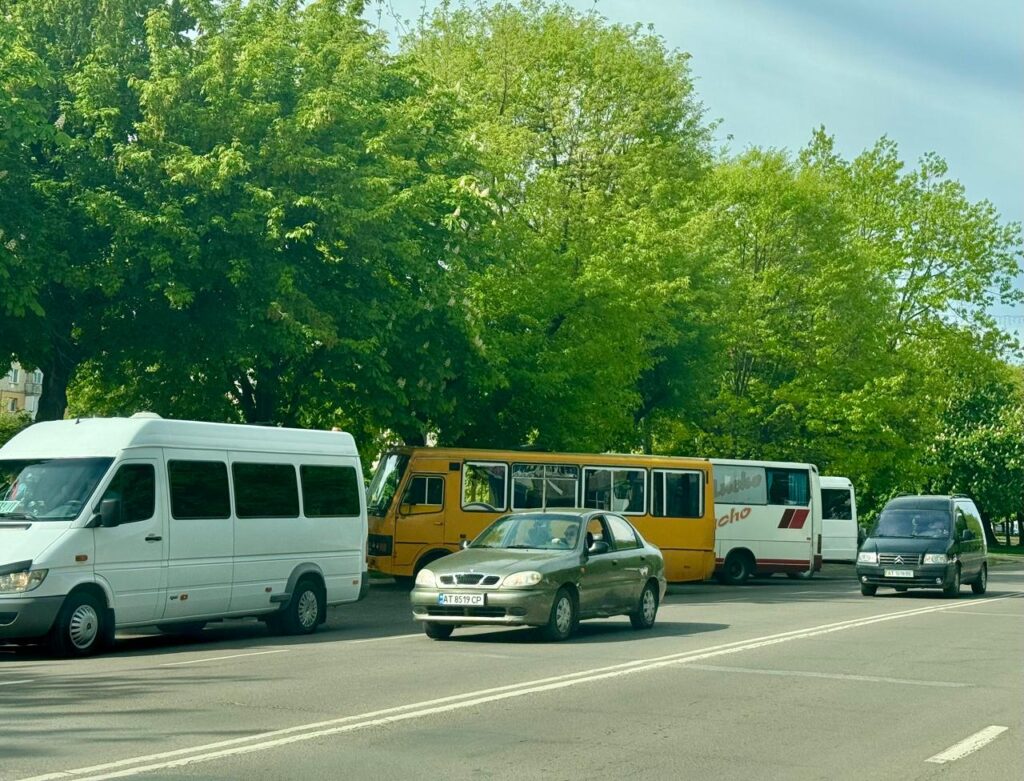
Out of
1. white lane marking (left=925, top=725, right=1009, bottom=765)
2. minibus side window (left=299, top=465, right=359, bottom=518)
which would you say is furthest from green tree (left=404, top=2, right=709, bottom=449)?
white lane marking (left=925, top=725, right=1009, bottom=765)

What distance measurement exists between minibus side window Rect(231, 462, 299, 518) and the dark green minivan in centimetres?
1503

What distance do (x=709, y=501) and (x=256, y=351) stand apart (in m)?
13.0

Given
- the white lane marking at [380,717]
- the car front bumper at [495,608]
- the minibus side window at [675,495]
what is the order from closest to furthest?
the white lane marking at [380,717]
the car front bumper at [495,608]
the minibus side window at [675,495]

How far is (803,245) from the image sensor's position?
49.5 metres

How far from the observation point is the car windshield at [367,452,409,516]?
29609mm

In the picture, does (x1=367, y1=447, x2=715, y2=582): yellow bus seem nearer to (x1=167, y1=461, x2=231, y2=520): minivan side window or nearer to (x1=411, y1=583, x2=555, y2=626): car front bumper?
(x1=167, y1=461, x2=231, y2=520): minivan side window

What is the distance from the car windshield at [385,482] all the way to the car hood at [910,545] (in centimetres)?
964

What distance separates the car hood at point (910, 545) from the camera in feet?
98.9

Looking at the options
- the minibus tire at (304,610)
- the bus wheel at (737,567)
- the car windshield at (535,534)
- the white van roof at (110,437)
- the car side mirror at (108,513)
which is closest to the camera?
the car side mirror at (108,513)

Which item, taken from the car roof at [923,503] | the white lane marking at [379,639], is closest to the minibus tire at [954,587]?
the car roof at [923,503]

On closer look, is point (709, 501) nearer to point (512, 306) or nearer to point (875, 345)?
point (512, 306)

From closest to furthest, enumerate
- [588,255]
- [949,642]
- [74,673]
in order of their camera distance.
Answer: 1. [74,673]
2. [949,642]
3. [588,255]

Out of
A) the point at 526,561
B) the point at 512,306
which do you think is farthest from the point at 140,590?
the point at 512,306

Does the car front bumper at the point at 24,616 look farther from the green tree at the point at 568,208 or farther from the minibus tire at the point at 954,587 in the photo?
the minibus tire at the point at 954,587
